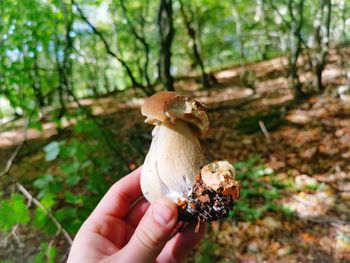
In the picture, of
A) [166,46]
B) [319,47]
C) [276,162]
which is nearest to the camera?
[166,46]

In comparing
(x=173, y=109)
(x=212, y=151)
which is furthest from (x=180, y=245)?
(x=212, y=151)

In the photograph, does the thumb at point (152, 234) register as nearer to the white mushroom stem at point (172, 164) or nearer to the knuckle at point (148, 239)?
the knuckle at point (148, 239)

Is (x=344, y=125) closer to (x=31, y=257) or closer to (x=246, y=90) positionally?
(x=246, y=90)

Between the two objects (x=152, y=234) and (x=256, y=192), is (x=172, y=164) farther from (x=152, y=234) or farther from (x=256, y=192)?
(x=256, y=192)

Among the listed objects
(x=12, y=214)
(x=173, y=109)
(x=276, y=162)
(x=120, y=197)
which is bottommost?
(x=276, y=162)

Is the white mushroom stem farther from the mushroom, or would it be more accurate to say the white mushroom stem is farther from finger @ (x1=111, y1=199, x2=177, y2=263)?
finger @ (x1=111, y1=199, x2=177, y2=263)

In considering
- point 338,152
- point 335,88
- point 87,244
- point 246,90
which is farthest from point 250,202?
point 246,90
